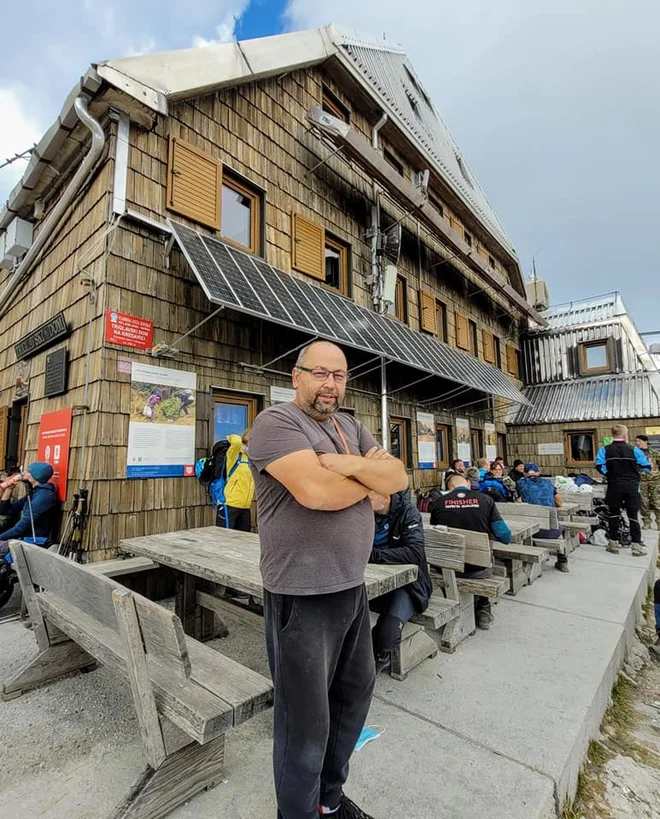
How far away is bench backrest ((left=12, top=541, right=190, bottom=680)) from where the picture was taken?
5.28 feet

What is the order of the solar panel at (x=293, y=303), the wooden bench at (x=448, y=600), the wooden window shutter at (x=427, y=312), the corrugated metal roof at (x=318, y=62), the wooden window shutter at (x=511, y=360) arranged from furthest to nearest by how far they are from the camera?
the wooden window shutter at (x=511, y=360), the wooden window shutter at (x=427, y=312), the corrugated metal roof at (x=318, y=62), the solar panel at (x=293, y=303), the wooden bench at (x=448, y=600)

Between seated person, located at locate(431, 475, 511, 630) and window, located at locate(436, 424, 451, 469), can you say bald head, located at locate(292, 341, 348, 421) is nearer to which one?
seated person, located at locate(431, 475, 511, 630)

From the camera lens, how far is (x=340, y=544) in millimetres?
1535

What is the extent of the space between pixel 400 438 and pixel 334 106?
23.1 feet

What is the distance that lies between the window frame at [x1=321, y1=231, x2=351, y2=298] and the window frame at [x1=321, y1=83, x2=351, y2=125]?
264 cm

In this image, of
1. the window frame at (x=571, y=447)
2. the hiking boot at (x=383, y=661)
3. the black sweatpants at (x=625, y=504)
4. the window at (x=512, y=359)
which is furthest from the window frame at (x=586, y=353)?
the hiking boot at (x=383, y=661)

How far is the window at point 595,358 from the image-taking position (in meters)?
15.5

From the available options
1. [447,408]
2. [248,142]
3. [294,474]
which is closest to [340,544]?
[294,474]

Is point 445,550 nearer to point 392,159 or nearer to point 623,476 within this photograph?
point 623,476

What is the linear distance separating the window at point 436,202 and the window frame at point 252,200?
6556mm

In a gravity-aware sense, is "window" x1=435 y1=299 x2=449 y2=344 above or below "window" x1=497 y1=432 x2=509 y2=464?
above

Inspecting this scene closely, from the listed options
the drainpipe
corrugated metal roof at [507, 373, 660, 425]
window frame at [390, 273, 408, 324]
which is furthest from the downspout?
corrugated metal roof at [507, 373, 660, 425]

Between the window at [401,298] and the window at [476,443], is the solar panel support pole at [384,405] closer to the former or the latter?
the window at [401,298]

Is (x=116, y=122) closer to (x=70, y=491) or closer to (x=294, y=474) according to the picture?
(x=70, y=491)
